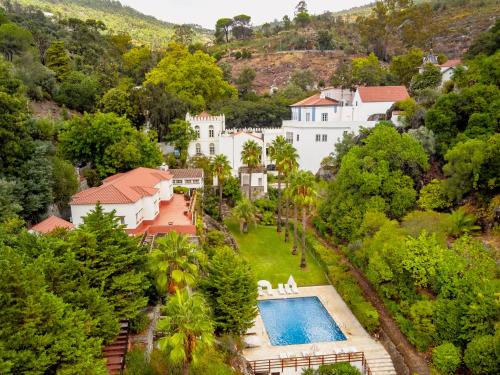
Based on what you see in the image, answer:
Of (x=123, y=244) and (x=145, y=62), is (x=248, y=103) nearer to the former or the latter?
(x=145, y=62)

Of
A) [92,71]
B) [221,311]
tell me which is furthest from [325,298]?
[92,71]

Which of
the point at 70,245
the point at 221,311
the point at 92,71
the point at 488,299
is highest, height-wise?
the point at 92,71

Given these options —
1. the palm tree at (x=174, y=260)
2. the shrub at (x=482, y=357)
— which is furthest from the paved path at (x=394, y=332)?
the palm tree at (x=174, y=260)

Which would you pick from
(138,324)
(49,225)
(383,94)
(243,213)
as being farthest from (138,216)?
(383,94)

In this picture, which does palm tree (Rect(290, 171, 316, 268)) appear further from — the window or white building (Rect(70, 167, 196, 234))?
the window

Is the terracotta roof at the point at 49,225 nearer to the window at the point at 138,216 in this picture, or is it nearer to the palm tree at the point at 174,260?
the window at the point at 138,216

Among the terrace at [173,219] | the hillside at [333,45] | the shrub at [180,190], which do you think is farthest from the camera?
the hillside at [333,45]

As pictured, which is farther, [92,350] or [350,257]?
[350,257]
